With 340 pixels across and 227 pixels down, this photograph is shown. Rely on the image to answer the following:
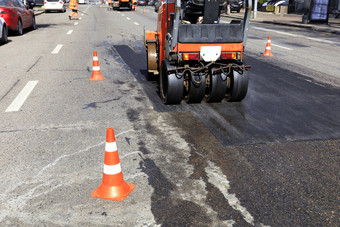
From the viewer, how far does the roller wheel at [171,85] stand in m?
6.35

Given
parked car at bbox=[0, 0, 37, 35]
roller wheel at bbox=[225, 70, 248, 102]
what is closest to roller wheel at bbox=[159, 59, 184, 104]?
roller wheel at bbox=[225, 70, 248, 102]

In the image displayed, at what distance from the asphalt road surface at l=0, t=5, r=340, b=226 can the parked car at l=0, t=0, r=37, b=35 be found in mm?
7429

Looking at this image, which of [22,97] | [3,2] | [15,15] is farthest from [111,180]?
[3,2]

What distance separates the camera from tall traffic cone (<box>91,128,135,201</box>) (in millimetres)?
3635

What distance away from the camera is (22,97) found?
7297mm

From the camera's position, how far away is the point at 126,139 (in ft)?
16.9

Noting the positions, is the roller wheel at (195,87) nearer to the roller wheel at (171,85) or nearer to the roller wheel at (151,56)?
the roller wheel at (171,85)

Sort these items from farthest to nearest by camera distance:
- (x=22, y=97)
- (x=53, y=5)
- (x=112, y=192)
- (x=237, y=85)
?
(x=53, y=5) < (x=22, y=97) < (x=237, y=85) < (x=112, y=192)

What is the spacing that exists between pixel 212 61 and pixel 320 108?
242cm

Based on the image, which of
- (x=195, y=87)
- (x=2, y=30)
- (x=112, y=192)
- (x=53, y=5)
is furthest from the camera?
(x=53, y=5)

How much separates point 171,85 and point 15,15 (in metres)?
13.0

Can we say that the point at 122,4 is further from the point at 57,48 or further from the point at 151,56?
the point at 151,56

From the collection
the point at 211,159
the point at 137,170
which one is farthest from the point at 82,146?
the point at 211,159

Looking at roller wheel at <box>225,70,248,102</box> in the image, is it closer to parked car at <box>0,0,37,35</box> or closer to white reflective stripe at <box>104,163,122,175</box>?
white reflective stripe at <box>104,163,122,175</box>
